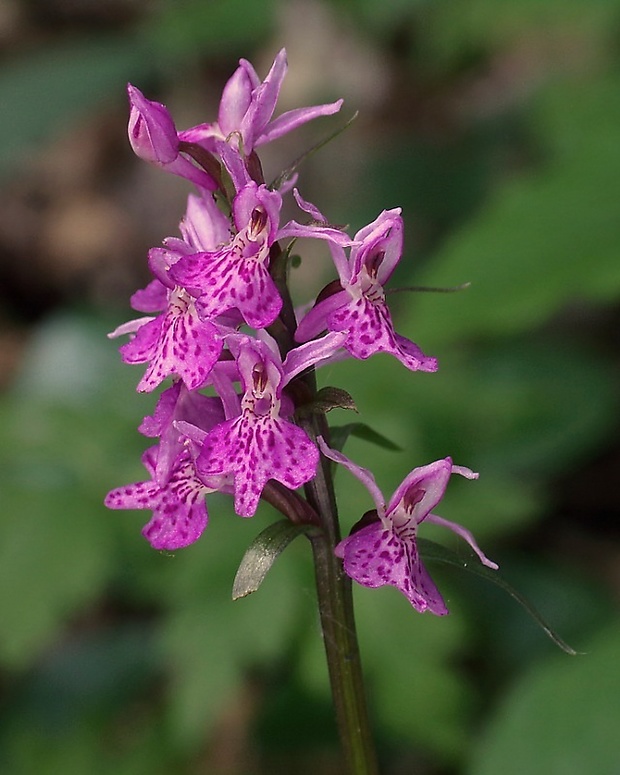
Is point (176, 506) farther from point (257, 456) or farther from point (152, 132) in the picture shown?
point (152, 132)

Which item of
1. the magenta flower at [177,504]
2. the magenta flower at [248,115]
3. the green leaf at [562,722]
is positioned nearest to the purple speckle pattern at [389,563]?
the magenta flower at [177,504]

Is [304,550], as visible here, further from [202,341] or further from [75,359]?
[75,359]

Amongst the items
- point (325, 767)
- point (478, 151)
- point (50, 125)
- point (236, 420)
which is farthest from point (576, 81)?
point (236, 420)

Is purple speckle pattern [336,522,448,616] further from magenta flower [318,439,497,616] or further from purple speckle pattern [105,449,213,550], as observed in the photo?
purple speckle pattern [105,449,213,550]

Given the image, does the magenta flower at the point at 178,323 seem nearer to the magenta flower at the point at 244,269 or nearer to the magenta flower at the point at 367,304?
the magenta flower at the point at 244,269

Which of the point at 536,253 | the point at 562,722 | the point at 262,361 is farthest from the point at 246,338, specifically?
the point at 536,253

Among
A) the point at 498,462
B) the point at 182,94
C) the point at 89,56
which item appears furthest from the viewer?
the point at 182,94
